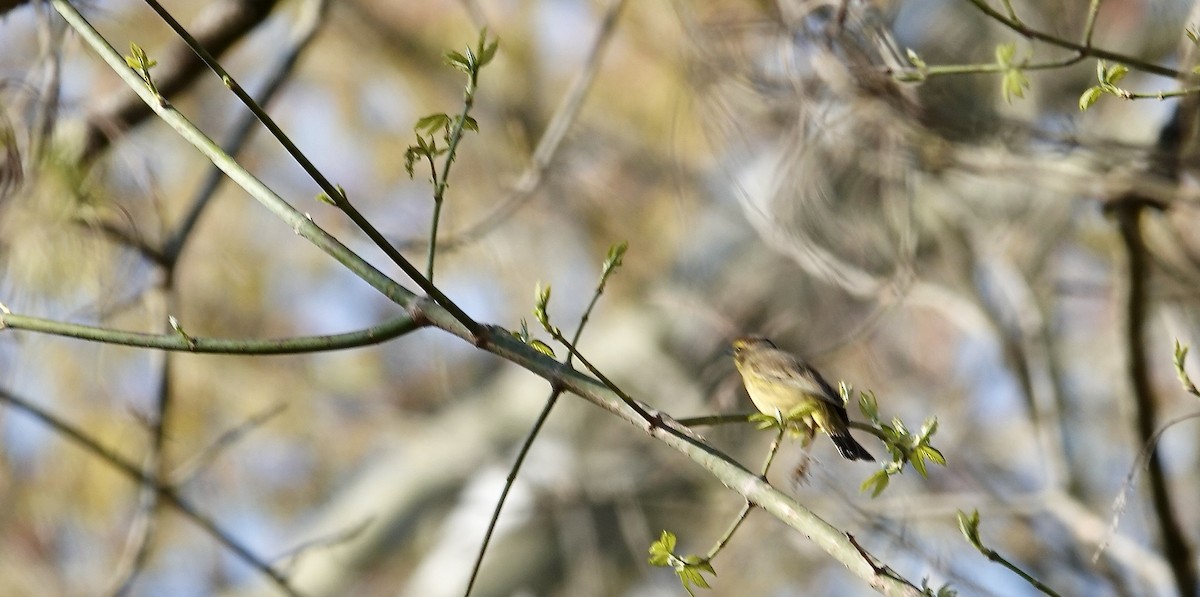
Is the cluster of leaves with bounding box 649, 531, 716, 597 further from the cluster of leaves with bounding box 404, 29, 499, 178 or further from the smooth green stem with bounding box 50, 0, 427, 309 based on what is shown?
the cluster of leaves with bounding box 404, 29, 499, 178

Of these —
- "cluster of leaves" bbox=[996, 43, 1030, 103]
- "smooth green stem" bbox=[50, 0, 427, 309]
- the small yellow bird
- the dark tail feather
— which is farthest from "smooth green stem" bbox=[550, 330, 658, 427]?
"cluster of leaves" bbox=[996, 43, 1030, 103]

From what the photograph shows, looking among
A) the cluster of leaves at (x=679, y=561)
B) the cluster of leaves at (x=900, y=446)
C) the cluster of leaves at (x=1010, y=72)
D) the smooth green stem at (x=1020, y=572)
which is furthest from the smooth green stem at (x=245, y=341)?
the cluster of leaves at (x=1010, y=72)

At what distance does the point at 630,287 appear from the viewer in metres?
6.46

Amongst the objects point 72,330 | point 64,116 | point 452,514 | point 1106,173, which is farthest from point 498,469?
point 72,330

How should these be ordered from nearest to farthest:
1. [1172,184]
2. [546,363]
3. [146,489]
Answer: [546,363], [1172,184], [146,489]

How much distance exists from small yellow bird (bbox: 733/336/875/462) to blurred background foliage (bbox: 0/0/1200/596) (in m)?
0.87

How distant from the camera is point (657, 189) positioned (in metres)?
A: 6.29

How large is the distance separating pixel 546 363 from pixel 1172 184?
6.91ft

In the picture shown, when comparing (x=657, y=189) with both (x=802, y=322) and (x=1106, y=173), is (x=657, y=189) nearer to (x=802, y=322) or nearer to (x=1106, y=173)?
(x=802, y=322)

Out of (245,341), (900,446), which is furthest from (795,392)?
(245,341)

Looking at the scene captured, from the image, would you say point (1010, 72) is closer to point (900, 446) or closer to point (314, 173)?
point (900, 446)

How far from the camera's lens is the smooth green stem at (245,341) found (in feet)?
4.91

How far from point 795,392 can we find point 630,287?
4.45 metres

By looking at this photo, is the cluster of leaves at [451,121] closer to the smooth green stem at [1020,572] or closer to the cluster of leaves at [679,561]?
the cluster of leaves at [679,561]
